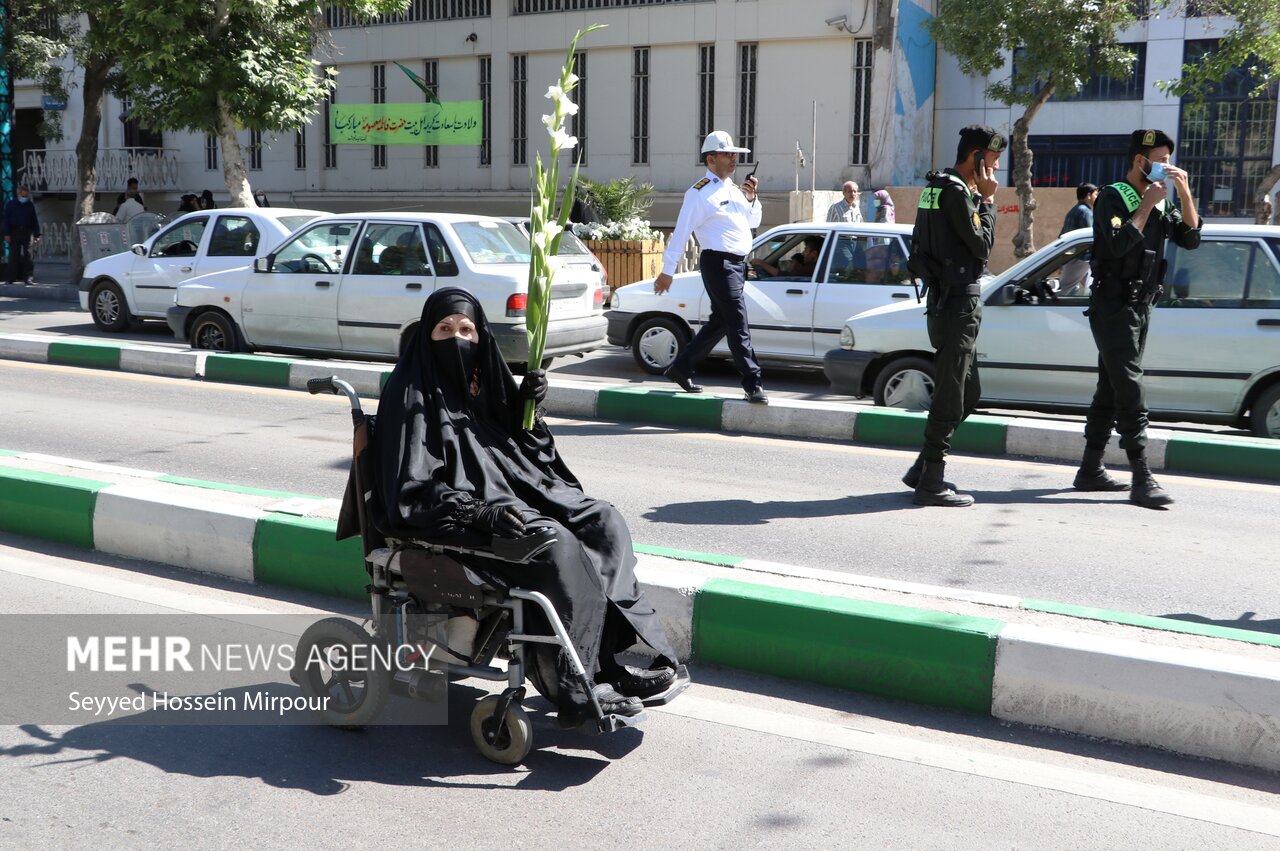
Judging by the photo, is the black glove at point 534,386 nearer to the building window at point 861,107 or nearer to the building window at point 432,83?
the building window at point 861,107

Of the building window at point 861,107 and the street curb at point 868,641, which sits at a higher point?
the building window at point 861,107

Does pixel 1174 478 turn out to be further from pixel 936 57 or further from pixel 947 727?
pixel 936 57

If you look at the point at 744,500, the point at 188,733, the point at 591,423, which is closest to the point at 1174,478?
the point at 744,500

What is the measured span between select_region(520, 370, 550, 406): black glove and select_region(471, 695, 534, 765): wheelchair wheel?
1.01 m

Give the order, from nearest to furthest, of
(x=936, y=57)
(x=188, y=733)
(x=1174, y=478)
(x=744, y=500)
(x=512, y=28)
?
1. (x=188, y=733)
2. (x=744, y=500)
3. (x=1174, y=478)
4. (x=936, y=57)
5. (x=512, y=28)

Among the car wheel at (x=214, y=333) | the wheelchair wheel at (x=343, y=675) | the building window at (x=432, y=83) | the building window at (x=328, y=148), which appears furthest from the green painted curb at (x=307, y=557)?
the building window at (x=328, y=148)

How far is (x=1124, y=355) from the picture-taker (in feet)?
21.7

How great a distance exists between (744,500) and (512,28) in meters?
21.3

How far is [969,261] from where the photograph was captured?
6.54m

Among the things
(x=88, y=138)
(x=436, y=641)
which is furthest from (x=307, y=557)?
(x=88, y=138)

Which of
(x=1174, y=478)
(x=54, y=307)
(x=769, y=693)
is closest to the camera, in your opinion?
(x=769, y=693)

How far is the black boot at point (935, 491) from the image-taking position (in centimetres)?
687

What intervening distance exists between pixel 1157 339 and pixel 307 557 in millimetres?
6126

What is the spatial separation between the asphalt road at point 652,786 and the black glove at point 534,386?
1075 mm
